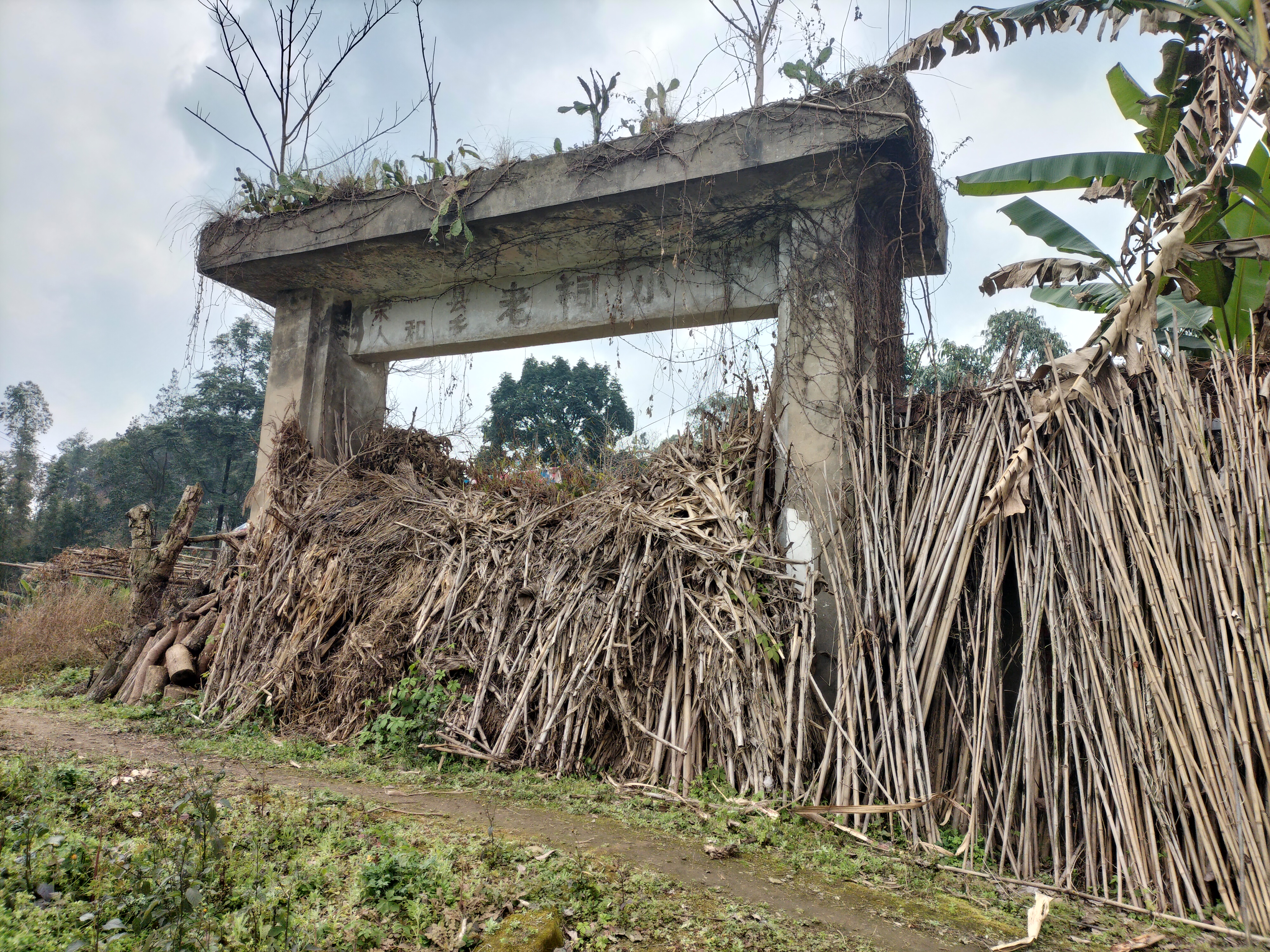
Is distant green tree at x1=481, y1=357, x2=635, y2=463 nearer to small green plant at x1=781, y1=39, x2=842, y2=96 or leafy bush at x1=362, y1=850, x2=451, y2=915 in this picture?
small green plant at x1=781, y1=39, x2=842, y2=96

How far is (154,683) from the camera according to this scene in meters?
5.86

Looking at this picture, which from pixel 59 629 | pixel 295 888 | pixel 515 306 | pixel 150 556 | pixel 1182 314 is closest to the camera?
pixel 295 888

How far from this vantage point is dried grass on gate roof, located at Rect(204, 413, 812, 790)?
4082 mm

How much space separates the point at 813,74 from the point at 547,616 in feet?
12.2

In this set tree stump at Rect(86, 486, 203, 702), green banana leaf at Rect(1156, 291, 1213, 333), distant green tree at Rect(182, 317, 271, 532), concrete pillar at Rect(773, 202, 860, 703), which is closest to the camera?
concrete pillar at Rect(773, 202, 860, 703)

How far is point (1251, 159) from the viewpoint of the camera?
4203 millimetres

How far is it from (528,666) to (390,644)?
3.58 ft

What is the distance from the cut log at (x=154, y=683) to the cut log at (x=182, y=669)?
0.03 m

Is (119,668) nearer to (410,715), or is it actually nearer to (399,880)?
(410,715)

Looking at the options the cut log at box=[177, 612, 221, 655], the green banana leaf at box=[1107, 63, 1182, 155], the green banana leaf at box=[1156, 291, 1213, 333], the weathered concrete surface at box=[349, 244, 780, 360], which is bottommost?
the cut log at box=[177, 612, 221, 655]

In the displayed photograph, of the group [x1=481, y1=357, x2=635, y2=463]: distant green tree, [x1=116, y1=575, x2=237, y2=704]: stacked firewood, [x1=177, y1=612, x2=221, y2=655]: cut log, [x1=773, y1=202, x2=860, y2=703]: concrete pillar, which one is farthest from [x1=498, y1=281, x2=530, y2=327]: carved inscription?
[x1=481, y1=357, x2=635, y2=463]: distant green tree

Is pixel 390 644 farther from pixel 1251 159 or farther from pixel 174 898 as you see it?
pixel 1251 159

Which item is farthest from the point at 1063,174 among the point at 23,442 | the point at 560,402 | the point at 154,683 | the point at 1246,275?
the point at 23,442

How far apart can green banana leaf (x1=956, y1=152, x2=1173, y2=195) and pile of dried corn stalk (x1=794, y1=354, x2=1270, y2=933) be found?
1.29 metres
